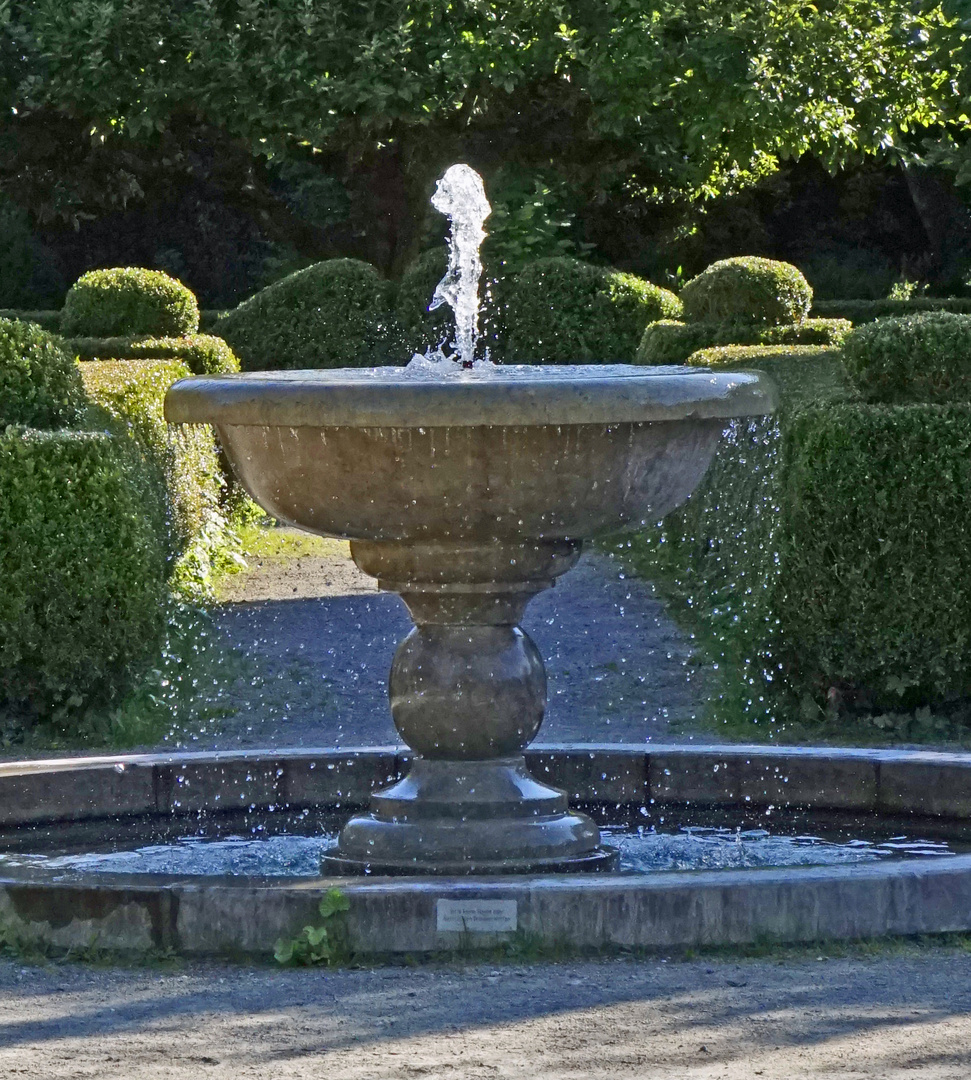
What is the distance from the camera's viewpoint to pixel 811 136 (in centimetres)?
2161

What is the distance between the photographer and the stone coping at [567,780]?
6094 mm

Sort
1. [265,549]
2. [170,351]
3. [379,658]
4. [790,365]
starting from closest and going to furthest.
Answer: [379,658]
[790,365]
[265,549]
[170,351]

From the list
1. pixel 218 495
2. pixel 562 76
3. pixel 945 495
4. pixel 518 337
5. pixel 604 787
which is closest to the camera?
pixel 604 787

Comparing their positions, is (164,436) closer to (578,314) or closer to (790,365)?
(790,365)

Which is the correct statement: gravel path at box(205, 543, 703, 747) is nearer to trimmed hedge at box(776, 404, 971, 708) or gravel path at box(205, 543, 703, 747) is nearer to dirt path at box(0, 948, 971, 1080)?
trimmed hedge at box(776, 404, 971, 708)

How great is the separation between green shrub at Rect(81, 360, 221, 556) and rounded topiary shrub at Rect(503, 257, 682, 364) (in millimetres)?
5955

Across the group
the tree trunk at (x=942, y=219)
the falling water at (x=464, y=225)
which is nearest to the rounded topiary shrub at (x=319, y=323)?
the tree trunk at (x=942, y=219)

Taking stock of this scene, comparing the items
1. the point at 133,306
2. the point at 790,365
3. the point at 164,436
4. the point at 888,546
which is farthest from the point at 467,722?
the point at 133,306

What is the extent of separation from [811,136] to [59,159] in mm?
10295

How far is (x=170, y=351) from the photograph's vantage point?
15.6 meters

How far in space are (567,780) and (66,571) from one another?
281 centimetres

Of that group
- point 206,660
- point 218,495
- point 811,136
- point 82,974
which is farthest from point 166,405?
point 811,136

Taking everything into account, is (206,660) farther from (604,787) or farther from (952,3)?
(952,3)

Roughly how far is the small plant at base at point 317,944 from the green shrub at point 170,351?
10.8 metres
